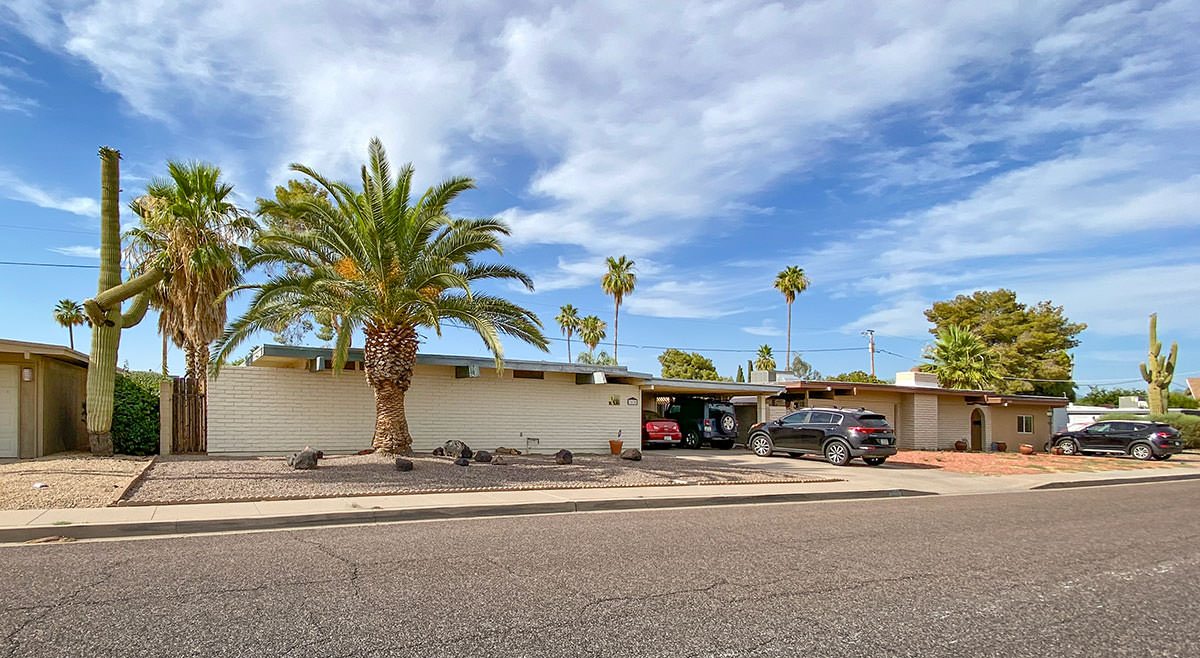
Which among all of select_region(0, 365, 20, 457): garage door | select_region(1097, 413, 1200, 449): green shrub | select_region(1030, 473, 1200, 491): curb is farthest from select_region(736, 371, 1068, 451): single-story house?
select_region(0, 365, 20, 457): garage door

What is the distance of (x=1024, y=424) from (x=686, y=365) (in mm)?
30972

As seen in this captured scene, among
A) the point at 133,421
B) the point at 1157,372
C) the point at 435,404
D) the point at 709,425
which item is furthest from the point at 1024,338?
the point at 133,421

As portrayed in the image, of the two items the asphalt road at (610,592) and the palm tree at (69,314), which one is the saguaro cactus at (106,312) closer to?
the asphalt road at (610,592)

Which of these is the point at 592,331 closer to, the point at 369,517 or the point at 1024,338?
the point at 1024,338

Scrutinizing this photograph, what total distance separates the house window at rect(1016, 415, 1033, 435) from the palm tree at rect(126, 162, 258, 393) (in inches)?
1444

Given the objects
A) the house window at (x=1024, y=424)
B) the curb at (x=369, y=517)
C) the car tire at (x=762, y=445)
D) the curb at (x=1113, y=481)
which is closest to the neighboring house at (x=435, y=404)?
the car tire at (x=762, y=445)

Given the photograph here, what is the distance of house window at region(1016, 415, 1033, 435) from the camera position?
132ft

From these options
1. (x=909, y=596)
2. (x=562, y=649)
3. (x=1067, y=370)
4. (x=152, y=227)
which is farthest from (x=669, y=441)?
(x=1067, y=370)

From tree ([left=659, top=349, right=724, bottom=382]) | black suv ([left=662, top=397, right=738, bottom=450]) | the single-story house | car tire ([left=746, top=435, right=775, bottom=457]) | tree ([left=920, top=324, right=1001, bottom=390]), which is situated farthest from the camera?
tree ([left=659, top=349, right=724, bottom=382])

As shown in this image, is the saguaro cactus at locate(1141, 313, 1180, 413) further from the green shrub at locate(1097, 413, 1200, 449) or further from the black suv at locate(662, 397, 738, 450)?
the black suv at locate(662, 397, 738, 450)

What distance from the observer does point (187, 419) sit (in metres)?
19.1

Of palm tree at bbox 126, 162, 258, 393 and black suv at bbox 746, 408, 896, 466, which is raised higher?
palm tree at bbox 126, 162, 258, 393

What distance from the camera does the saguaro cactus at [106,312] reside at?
→ 17.5 meters

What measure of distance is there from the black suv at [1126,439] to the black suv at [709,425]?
1540cm
